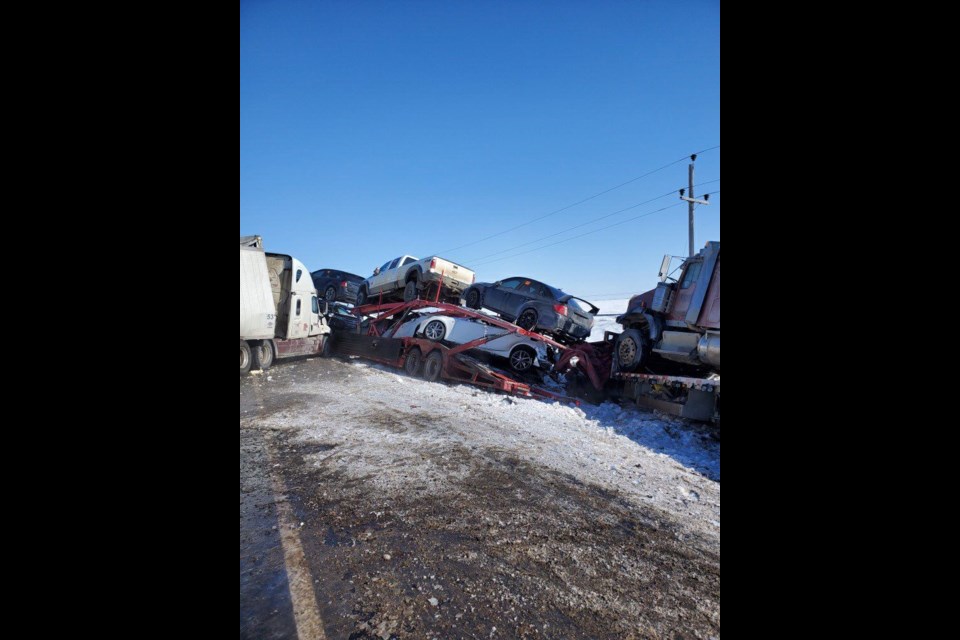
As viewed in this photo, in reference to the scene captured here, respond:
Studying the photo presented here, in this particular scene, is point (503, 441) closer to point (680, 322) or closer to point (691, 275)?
point (680, 322)

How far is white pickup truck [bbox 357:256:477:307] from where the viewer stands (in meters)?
13.0

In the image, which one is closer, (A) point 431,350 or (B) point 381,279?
(A) point 431,350

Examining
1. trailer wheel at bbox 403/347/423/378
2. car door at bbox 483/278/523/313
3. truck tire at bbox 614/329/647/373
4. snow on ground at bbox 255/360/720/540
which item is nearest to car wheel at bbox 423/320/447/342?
trailer wheel at bbox 403/347/423/378

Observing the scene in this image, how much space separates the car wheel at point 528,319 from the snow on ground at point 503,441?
114 inches

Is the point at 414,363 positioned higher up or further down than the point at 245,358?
further down

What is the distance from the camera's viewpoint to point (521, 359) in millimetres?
10375

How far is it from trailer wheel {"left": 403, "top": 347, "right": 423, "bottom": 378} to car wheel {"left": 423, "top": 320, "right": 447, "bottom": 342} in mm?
Answer: 512

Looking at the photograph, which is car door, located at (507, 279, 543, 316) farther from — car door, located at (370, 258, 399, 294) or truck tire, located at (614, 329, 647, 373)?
car door, located at (370, 258, 399, 294)

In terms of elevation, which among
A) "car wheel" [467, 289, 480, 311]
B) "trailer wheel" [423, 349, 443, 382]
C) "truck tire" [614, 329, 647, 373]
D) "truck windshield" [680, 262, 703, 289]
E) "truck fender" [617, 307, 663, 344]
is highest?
"truck windshield" [680, 262, 703, 289]

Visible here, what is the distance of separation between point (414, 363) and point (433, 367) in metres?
0.83

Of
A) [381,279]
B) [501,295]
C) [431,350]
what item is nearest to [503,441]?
[431,350]

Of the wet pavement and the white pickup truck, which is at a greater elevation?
the white pickup truck
